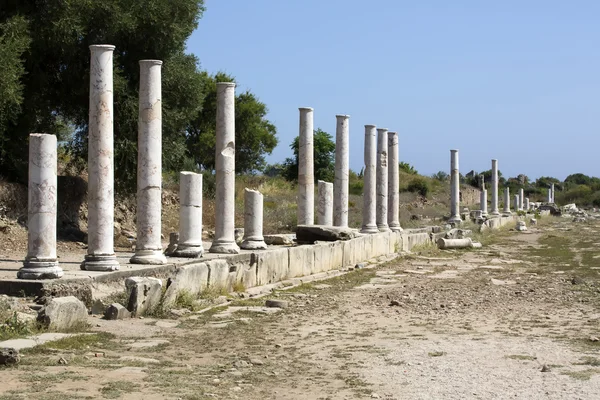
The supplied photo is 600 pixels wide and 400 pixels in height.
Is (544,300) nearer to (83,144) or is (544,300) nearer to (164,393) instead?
(164,393)

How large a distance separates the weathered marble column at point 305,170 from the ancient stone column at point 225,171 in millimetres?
5218

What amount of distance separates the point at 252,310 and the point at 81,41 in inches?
394

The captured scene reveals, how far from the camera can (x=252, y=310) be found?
13.4m

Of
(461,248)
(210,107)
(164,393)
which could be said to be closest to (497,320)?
(164,393)

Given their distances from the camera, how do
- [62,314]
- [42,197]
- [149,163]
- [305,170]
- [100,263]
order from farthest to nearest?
[305,170], [149,163], [100,263], [42,197], [62,314]

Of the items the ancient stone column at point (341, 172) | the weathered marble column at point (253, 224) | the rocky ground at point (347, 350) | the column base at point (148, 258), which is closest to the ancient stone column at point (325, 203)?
the ancient stone column at point (341, 172)

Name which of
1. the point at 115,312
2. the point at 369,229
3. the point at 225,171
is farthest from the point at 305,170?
the point at 115,312

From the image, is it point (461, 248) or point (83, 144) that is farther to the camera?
point (461, 248)

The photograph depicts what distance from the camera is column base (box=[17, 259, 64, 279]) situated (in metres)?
12.4

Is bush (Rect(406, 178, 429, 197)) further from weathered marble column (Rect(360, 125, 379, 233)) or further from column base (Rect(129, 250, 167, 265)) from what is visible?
column base (Rect(129, 250, 167, 265))

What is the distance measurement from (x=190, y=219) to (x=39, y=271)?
4.53 m

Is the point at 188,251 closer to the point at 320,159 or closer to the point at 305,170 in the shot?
the point at 305,170

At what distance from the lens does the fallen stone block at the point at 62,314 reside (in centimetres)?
1023

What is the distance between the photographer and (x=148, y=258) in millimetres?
14844
